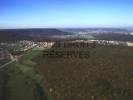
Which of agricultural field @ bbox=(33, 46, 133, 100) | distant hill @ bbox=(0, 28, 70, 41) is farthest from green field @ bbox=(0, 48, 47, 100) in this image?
distant hill @ bbox=(0, 28, 70, 41)

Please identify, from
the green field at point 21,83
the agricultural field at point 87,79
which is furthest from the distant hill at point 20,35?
the agricultural field at point 87,79

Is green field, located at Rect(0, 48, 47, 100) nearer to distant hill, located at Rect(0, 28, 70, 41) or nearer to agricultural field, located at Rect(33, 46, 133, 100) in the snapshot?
agricultural field, located at Rect(33, 46, 133, 100)

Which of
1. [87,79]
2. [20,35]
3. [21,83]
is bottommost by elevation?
[20,35]

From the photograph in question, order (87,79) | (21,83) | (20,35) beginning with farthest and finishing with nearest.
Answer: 1. (20,35)
2. (21,83)
3. (87,79)

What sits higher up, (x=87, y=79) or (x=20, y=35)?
(x=87, y=79)

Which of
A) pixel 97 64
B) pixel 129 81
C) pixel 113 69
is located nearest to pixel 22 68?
pixel 97 64

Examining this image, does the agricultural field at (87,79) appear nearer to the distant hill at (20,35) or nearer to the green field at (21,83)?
the green field at (21,83)

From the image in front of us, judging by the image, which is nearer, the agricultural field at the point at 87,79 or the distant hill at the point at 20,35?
the agricultural field at the point at 87,79

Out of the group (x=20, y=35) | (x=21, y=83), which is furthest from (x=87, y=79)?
(x=20, y=35)

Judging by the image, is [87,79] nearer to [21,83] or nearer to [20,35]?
[21,83]
